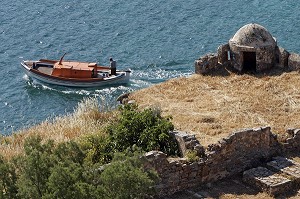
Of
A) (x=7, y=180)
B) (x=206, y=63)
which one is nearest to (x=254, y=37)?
(x=206, y=63)

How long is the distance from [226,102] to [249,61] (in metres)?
4.65

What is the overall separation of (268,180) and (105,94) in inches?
817

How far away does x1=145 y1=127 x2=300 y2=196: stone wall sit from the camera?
65.9ft

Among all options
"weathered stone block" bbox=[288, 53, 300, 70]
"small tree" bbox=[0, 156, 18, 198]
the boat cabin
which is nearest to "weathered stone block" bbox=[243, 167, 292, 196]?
"small tree" bbox=[0, 156, 18, 198]

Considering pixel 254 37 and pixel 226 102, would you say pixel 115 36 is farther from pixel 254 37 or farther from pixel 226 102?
pixel 226 102

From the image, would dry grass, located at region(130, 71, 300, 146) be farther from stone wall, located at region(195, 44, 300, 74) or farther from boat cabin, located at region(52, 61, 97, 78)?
boat cabin, located at region(52, 61, 97, 78)

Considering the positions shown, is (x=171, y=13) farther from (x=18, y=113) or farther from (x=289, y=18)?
(x=18, y=113)

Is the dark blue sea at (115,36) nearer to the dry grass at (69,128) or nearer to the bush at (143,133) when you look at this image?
the dry grass at (69,128)

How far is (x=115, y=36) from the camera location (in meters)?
47.2

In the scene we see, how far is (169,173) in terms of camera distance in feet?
66.1

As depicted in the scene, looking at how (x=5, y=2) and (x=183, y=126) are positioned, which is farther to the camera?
(x=5, y=2)

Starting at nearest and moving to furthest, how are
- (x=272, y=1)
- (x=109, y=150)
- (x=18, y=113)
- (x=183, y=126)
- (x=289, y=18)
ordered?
(x=109, y=150) < (x=183, y=126) < (x=18, y=113) < (x=289, y=18) < (x=272, y=1)

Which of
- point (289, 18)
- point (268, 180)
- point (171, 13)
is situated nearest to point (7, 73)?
point (171, 13)

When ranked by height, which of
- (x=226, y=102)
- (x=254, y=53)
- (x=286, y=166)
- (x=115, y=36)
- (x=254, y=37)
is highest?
(x=254, y=37)
